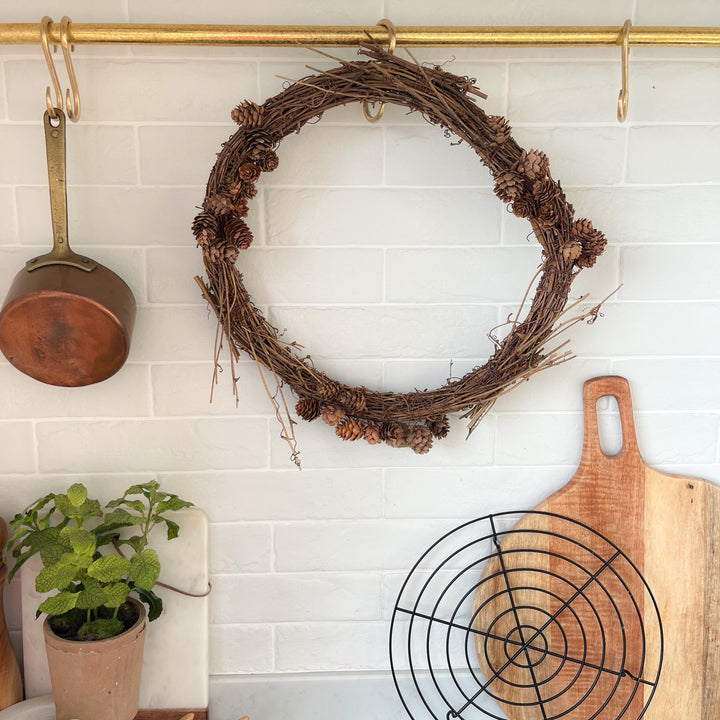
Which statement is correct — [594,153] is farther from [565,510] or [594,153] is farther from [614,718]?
[614,718]

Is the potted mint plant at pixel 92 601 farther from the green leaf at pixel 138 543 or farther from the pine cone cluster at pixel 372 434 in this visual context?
the pine cone cluster at pixel 372 434

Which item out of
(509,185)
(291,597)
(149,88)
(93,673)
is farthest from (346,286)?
(93,673)

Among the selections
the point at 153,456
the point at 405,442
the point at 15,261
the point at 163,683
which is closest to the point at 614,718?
the point at 405,442

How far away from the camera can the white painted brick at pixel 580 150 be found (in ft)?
3.27

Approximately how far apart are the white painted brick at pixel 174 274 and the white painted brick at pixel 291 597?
42 cm

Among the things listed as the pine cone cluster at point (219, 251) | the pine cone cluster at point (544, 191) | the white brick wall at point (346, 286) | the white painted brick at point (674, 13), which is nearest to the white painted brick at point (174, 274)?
the white brick wall at point (346, 286)

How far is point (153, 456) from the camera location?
A: 1.05 metres

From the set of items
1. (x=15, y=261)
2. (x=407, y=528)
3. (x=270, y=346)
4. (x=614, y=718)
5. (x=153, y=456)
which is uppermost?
(x=15, y=261)

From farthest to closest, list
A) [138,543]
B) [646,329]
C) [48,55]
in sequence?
[646,329], [138,543], [48,55]

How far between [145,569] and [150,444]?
199mm

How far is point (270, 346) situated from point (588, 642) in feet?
2.10

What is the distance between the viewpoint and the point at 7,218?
977 millimetres

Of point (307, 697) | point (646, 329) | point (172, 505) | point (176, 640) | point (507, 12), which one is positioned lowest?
point (307, 697)

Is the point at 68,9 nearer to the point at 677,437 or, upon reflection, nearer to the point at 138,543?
the point at 138,543
